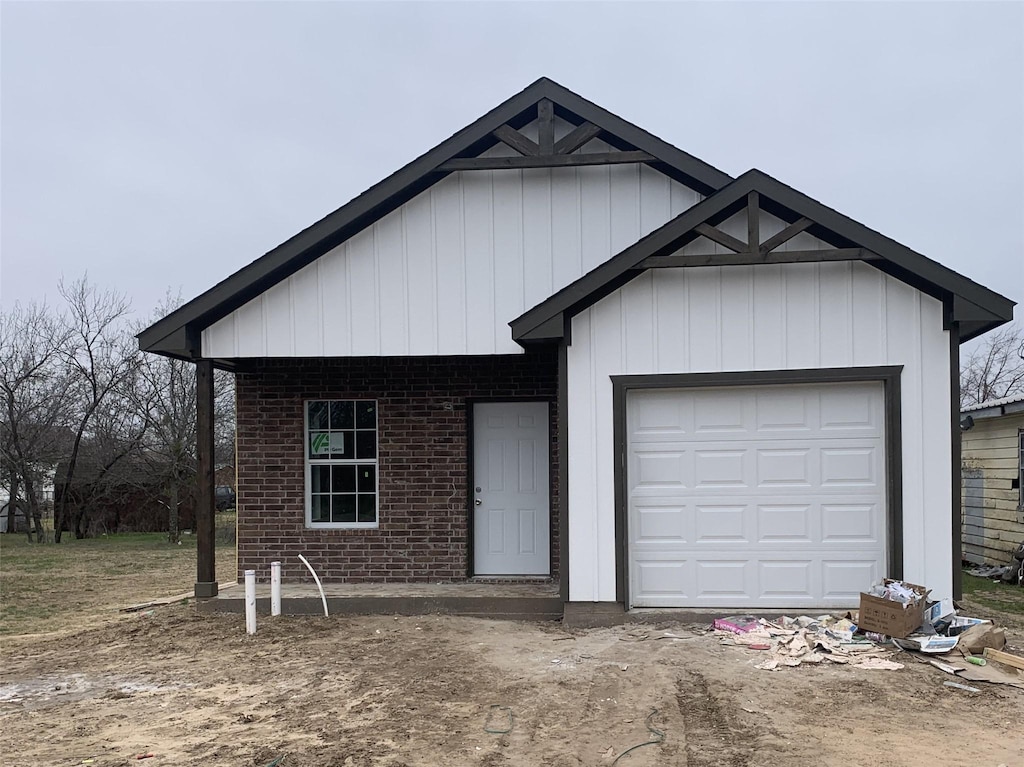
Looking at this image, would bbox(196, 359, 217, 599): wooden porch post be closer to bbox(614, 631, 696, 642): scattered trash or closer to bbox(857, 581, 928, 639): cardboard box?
bbox(614, 631, 696, 642): scattered trash

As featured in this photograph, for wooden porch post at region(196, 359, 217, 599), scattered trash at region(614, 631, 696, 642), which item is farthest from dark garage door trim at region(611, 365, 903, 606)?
wooden porch post at region(196, 359, 217, 599)

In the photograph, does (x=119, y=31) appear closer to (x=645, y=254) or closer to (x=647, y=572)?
(x=645, y=254)

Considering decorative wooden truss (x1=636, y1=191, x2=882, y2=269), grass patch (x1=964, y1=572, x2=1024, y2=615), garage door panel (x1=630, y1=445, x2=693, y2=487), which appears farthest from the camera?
grass patch (x1=964, y1=572, x2=1024, y2=615)

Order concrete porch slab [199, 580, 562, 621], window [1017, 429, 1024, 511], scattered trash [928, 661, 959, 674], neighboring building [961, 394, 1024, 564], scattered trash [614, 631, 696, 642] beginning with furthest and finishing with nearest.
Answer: neighboring building [961, 394, 1024, 564], window [1017, 429, 1024, 511], concrete porch slab [199, 580, 562, 621], scattered trash [614, 631, 696, 642], scattered trash [928, 661, 959, 674]

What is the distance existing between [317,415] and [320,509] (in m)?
1.17

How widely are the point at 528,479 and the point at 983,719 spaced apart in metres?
6.06

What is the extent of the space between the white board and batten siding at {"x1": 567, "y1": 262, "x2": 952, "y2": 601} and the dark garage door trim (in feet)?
0.20

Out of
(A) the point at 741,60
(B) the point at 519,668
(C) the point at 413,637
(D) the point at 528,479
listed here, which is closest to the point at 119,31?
(D) the point at 528,479

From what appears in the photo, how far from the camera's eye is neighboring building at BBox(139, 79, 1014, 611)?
858cm

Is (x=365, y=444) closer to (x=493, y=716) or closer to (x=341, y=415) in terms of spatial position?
(x=341, y=415)

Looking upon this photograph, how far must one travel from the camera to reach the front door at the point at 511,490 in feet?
36.4

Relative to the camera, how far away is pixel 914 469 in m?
8.57

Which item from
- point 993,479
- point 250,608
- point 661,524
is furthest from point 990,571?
point 250,608

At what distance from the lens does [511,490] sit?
36.5ft
